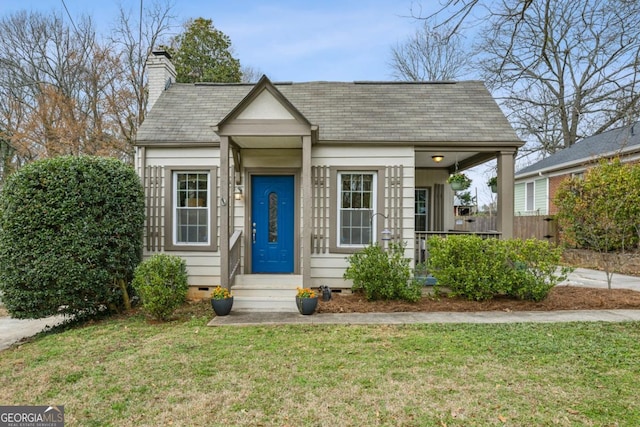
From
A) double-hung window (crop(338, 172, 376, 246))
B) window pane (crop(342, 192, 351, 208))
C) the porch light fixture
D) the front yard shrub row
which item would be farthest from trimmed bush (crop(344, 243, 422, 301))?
the porch light fixture

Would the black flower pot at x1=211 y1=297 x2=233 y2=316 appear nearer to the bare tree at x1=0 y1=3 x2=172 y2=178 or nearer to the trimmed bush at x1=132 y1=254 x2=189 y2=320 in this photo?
the trimmed bush at x1=132 y1=254 x2=189 y2=320

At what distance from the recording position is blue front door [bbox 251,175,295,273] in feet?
24.4

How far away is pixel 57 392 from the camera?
3.29m

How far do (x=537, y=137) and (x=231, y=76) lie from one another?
17301 millimetres

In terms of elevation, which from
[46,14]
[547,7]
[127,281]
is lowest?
[127,281]

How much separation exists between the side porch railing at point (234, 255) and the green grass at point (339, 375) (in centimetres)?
167

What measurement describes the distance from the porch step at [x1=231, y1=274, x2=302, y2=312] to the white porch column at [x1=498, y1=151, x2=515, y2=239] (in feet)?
13.2

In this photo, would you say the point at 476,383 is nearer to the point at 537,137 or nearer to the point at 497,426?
the point at 497,426

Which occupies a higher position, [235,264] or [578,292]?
[235,264]

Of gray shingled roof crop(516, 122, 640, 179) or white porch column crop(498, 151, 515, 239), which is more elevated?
gray shingled roof crop(516, 122, 640, 179)

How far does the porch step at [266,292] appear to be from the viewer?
621 centimetres

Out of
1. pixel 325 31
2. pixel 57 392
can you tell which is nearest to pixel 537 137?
pixel 325 31

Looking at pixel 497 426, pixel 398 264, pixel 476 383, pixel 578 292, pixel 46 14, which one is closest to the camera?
pixel 497 426

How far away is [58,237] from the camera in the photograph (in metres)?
5.39
